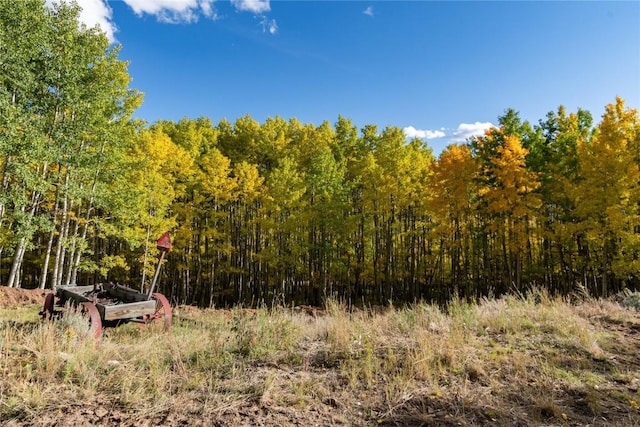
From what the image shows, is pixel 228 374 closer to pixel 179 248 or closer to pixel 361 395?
pixel 361 395

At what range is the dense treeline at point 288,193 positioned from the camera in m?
14.8

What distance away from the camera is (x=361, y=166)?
25703mm

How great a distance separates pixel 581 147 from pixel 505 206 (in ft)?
15.4

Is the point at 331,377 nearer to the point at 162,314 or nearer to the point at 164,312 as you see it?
the point at 164,312

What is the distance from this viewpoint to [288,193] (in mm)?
23281

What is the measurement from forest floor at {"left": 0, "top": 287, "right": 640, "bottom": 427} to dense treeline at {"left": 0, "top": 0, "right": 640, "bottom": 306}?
7.89m

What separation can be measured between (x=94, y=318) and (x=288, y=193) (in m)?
17.6

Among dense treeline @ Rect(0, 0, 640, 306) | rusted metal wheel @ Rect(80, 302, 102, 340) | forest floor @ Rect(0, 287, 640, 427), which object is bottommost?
forest floor @ Rect(0, 287, 640, 427)

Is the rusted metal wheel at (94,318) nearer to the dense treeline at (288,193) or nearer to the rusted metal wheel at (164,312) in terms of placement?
the rusted metal wheel at (164,312)

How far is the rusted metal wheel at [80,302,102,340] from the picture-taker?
5.92 m

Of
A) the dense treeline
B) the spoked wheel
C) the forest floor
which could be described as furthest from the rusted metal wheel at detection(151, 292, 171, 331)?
the dense treeline

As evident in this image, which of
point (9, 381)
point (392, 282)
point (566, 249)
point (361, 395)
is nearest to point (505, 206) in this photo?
point (566, 249)

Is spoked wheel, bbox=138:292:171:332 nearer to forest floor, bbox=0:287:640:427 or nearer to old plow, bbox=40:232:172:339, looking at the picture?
old plow, bbox=40:232:172:339

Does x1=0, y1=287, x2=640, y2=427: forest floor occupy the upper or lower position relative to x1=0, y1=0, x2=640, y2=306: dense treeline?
lower
